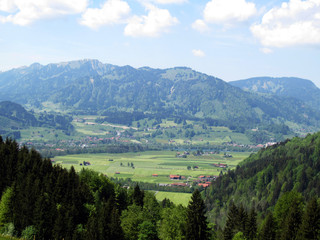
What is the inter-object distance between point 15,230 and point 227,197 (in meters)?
118

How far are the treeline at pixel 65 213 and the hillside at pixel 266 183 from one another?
66675 millimetres

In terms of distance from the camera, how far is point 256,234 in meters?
73.9

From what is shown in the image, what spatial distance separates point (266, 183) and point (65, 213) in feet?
391

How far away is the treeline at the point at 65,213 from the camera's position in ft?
197

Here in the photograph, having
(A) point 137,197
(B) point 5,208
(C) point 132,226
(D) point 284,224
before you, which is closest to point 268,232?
(D) point 284,224

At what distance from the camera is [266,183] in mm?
166375

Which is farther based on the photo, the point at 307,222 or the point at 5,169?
the point at 5,169

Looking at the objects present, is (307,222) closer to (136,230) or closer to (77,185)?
(136,230)

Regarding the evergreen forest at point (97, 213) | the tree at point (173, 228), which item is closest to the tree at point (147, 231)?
the evergreen forest at point (97, 213)

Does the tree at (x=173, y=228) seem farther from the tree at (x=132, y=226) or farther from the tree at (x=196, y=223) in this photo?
the tree at (x=132, y=226)

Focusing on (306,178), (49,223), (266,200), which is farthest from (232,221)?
(306,178)

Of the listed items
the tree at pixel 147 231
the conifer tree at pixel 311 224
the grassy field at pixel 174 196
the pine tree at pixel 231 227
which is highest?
the conifer tree at pixel 311 224

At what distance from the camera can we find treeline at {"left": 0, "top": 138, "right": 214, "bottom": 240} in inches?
2359

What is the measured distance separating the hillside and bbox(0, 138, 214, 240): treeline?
219ft
